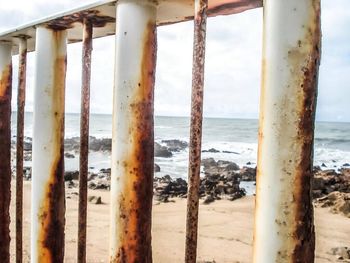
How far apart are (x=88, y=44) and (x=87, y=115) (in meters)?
0.30

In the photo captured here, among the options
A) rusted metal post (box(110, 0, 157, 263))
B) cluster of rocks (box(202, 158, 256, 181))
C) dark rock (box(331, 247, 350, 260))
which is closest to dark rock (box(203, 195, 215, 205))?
dark rock (box(331, 247, 350, 260))

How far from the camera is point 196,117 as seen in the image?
4.46 ft

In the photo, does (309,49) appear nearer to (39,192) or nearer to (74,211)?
(39,192)

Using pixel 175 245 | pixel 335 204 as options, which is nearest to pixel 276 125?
pixel 175 245

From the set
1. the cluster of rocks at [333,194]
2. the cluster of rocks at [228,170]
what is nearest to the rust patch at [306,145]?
the cluster of rocks at [333,194]

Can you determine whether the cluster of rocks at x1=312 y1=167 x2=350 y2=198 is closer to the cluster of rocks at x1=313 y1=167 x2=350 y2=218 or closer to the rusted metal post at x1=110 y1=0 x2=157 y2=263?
the cluster of rocks at x1=313 y1=167 x2=350 y2=218

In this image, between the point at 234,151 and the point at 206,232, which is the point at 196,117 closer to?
the point at 206,232

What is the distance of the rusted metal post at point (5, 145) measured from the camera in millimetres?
2480

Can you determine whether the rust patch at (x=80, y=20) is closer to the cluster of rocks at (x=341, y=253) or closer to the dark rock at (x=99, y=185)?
the cluster of rocks at (x=341, y=253)

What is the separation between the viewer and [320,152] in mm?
30047

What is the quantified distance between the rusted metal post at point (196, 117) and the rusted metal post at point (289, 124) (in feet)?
0.78

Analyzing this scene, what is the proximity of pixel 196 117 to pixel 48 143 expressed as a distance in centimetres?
88

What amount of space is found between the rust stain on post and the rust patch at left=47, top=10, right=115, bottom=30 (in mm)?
57

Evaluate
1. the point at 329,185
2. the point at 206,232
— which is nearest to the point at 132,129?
the point at 206,232
